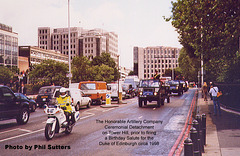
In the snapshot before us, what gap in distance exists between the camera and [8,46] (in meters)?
94.2

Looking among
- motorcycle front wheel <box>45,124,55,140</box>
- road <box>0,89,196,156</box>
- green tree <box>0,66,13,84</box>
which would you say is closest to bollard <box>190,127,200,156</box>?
road <box>0,89,196,156</box>

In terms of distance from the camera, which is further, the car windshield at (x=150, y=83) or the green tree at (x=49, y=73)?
the green tree at (x=49, y=73)

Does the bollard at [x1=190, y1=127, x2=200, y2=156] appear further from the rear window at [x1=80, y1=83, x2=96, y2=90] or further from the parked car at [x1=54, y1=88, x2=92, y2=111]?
the rear window at [x1=80, y1=83, x2=96, y2=90]

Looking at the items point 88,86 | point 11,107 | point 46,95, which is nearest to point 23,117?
point 11,107

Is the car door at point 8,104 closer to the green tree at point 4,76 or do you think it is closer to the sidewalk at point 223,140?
the sidewalk at point 223,140

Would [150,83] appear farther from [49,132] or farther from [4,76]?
[4,76]

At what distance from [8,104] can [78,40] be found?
153 m

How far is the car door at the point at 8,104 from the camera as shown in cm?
1369

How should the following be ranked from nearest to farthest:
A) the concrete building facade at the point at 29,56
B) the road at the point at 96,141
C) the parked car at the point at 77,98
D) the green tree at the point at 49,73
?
the road at the point at 96,141 < the parked car at the point at 77,98 < the green tree at the point at 49,73 < the concrete building facade at the point at 29,56

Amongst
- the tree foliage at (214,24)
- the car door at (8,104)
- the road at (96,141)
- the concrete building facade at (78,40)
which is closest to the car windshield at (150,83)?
the tree foliage at (214,24)

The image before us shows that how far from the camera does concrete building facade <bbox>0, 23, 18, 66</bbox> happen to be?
90375 mm

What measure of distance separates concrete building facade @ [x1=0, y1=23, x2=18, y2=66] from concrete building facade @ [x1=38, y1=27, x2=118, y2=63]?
206ft

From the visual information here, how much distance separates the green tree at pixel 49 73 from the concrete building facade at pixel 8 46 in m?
48.9

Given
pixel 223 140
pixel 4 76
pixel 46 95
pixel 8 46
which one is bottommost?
pixel 223 140
